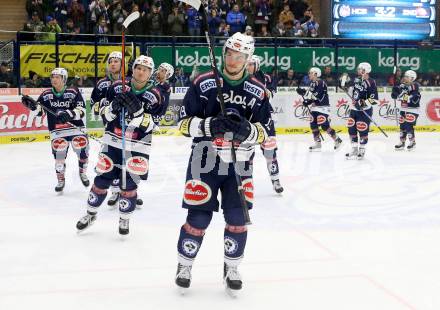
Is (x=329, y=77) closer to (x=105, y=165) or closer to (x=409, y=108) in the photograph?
(x=409, y=108)

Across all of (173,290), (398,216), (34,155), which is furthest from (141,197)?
(34,155)

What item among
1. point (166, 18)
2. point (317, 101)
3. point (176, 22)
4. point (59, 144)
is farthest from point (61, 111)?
point (166, 18)

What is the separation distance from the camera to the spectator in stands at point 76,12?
51.9 ft

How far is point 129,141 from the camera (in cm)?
557

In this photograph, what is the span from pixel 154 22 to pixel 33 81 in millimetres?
4286

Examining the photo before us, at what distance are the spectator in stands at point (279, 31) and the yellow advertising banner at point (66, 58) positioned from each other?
514 cm

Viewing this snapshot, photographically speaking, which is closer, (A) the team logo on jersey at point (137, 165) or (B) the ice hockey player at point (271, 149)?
(A) the team logo on jersey at point (137, 165)

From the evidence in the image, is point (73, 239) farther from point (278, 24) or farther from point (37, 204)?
point (278, 24)

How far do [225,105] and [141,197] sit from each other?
3.75 meters

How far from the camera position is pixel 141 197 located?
742 cm

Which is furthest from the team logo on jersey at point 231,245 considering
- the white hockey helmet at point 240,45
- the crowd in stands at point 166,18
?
the crowd in stands at point 166,18

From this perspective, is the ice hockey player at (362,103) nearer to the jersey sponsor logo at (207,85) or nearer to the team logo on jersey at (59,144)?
the team logo on jersey at (59,144)

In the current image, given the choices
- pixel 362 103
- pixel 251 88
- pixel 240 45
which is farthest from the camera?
pixel 362 103

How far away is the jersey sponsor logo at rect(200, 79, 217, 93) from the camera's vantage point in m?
3.83
